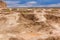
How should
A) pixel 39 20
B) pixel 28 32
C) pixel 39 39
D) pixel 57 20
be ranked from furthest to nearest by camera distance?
pixel 57 20 → pixel 39 20 → pixel 28 32 → pixel 39 39

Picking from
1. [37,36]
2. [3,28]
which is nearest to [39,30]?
[37,36]

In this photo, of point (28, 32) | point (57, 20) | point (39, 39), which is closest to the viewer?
point (39, 39)

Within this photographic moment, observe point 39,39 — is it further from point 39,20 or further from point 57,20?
point 57,20

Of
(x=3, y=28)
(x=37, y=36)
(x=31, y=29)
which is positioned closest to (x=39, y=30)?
(x=31, y=29)

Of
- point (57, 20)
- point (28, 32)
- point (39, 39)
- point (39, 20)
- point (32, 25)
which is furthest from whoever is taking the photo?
point (57, 20)

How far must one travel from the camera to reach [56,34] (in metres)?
6.39

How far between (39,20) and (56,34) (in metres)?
1.54

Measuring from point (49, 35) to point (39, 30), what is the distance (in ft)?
2.77

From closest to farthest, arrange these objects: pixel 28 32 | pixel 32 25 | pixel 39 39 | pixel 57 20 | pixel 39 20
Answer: pixel 39 39 < pixel 28 32 < pixel 32 25 < pixel 39 20 < pixel 57 20

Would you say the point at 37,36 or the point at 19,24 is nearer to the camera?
the point at 37,36

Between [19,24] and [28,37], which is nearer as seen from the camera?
[28,37]

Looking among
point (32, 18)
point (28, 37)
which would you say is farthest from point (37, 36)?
point (32, 18)

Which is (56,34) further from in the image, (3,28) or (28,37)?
(3,28)

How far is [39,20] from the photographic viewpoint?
776 cm
